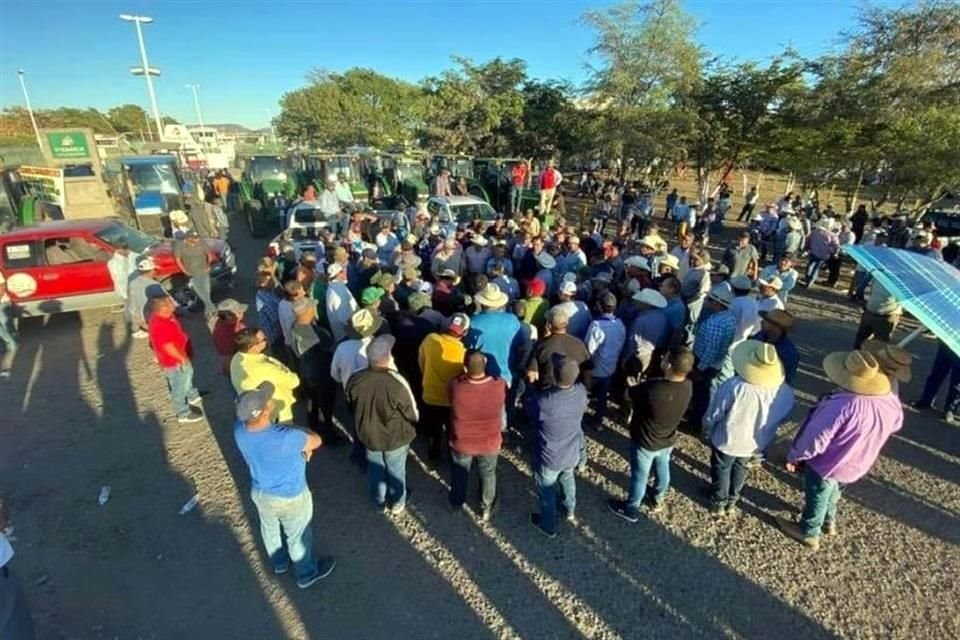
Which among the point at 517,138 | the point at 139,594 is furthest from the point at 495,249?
the point at 517,138

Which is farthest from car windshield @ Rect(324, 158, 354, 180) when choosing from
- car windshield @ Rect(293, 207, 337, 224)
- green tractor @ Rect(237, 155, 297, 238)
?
car windshield @ Rect(293, 207, 337, 224)

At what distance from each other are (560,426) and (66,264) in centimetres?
893

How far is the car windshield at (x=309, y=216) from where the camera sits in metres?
10.8

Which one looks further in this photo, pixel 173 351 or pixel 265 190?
pixel 265 190

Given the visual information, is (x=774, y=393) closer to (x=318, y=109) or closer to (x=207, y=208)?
(x=207, y=208)

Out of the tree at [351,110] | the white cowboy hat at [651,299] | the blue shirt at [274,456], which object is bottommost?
the blue shirt at [274,456]

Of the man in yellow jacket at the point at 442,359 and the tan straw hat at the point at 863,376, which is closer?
the tan straw hat at the point at 863,376

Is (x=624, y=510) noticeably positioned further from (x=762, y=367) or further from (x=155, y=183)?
(x=155, y=183)

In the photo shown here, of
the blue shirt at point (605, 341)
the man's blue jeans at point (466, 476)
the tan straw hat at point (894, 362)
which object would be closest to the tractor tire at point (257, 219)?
the blue shirt at point (605, 341)

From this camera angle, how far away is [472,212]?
36.1ft

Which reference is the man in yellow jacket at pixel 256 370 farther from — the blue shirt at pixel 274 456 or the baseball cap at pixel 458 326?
the baseball cap at pixel 458 326

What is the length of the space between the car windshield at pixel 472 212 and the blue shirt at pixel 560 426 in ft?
25.5

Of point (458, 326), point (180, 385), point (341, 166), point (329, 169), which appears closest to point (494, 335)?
point (458, 326)

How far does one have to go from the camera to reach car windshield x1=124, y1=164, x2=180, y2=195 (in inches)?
640
